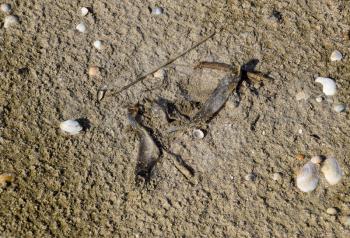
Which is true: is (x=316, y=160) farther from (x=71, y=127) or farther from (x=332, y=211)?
(x=71, y=127)

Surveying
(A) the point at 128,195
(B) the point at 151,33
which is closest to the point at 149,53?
(B) the point at 151,33

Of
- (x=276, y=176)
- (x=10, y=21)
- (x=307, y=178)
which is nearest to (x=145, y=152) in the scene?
(x=276, y=176)

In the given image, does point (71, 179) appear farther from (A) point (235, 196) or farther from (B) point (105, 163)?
(A) point (235, 196)

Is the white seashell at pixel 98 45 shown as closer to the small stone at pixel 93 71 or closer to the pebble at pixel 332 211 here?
the small stone at pixel 93 71

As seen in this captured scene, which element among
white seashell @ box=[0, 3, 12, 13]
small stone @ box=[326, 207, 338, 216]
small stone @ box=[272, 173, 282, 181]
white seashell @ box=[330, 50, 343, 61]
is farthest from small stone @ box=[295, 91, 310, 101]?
white seashell @ box=[0, 3, 12, 13]

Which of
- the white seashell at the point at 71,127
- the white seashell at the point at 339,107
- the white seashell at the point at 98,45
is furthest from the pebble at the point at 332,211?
the white seashell at the point at 98,45

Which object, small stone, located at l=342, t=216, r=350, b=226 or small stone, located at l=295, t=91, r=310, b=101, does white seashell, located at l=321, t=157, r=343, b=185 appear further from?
small stone, located at l=295, t=91, r=310, b=101

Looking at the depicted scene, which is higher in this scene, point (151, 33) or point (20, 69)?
point (151, 33)
